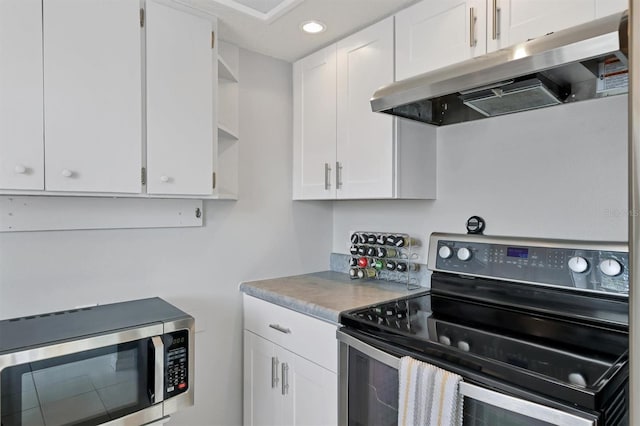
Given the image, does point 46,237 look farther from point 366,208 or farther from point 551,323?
point 551,323

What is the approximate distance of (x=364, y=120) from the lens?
1.79 meters

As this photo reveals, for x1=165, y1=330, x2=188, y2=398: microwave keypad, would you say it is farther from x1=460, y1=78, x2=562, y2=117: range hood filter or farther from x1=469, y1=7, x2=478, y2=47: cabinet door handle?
x1=469, y1=7, x2=478, y2=47: cabinet door handle

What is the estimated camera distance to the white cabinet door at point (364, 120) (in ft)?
5.54

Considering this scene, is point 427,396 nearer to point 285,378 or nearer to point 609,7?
point 285,378

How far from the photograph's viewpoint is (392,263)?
1934 millimetres

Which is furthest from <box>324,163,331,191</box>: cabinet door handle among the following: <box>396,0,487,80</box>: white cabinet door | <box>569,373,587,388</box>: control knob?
<box>569,373,587,388</box>: control knob

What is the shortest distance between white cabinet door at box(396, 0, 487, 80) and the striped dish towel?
1.11 m

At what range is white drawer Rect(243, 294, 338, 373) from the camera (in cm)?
150

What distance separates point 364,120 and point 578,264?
104cm

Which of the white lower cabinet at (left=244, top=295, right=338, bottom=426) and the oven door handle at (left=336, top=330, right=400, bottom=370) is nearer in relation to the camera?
the oven door handle at (left=336, top=330, right=400, bottom=370)

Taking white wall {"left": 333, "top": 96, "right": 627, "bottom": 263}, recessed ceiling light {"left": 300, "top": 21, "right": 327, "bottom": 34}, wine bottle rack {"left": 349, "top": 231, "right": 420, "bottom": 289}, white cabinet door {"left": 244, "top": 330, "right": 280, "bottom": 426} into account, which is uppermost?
recessed ceiling light {"left": 300, "top": 21, "right": 327, "bottom": 34}

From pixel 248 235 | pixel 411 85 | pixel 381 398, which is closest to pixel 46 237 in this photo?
pixel 248 235

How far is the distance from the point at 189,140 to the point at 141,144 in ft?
0.64

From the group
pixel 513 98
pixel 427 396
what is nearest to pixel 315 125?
pixel 513 98
